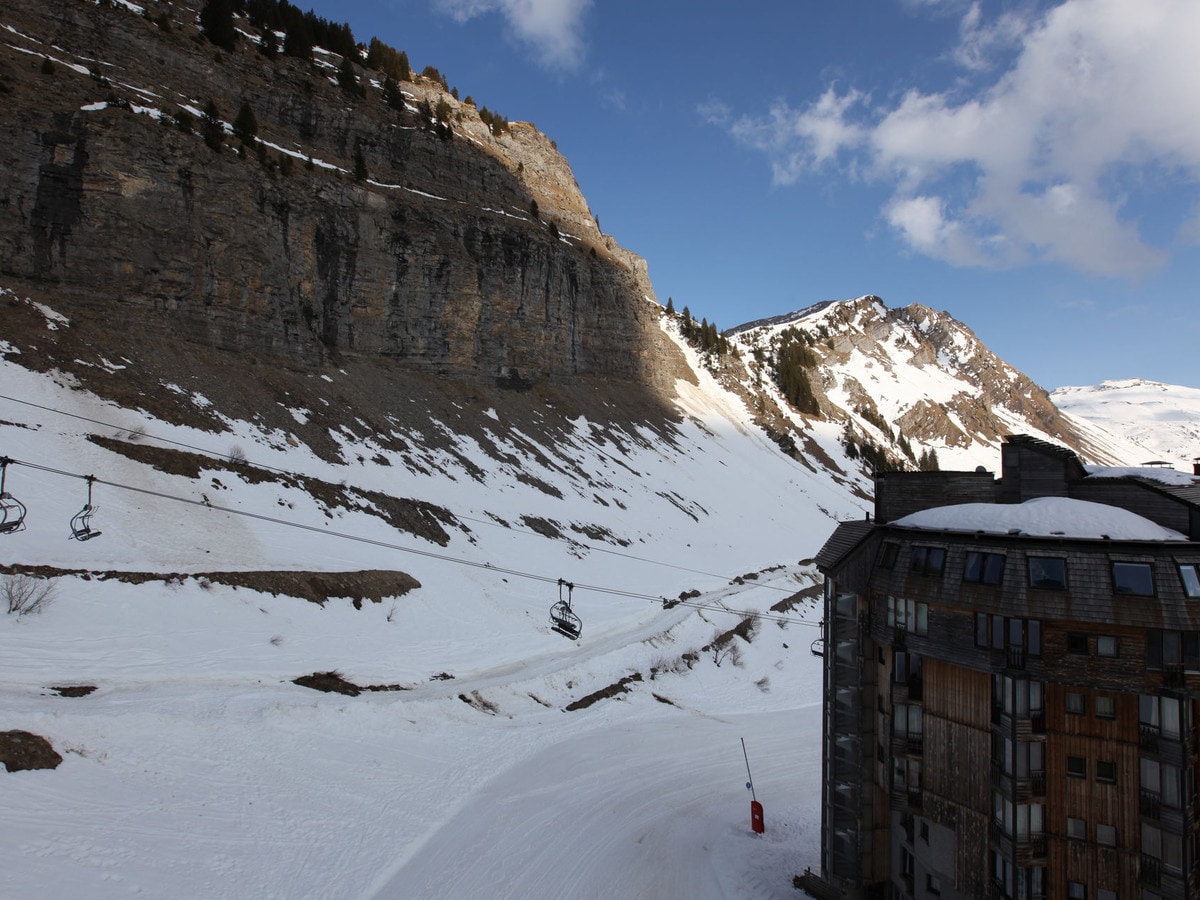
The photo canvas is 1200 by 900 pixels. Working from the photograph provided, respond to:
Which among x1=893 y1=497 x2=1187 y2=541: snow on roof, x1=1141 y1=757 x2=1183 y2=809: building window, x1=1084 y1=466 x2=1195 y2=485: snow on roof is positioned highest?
x1=1084 y1=466 x2=1195 y2=485: snow on roof

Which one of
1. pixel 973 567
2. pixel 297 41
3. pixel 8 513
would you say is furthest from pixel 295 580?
pixel 297 41

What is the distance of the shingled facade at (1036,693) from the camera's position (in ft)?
42.1

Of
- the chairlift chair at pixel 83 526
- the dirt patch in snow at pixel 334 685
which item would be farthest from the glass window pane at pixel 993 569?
the chairlift chair at pixel 83 526

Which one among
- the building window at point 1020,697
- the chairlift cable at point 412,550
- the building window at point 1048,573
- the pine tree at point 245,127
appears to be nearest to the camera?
the building window at point 1048,573

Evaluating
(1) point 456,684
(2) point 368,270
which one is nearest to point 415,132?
(2) point 368,270

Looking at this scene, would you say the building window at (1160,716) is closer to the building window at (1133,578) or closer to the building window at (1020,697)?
the building window at (1020,697)

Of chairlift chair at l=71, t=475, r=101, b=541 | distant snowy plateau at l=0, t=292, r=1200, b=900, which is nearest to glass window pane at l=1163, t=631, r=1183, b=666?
distant snowy plateau at l=0, t=292, r=1200, b=900

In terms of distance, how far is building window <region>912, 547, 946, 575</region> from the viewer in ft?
49.9

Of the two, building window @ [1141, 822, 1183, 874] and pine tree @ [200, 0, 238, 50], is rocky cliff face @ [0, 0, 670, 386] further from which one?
building window @ [1141, 822, 1183, 874]

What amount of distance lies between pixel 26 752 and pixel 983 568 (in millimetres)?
21326

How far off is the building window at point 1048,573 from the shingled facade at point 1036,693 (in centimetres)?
3

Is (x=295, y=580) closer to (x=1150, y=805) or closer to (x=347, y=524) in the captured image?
(x=347, y=524)

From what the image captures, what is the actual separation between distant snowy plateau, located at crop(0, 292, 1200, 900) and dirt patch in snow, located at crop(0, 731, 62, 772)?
0.79 ft

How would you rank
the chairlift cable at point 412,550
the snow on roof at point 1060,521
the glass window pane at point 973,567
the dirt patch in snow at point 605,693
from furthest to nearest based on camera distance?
1. the chairlift cable at point 412,550
2. the dirt patch in snow at point 605,693
3. the glass window pane at point 973,567
4. the snow on roof at point 1060,521
